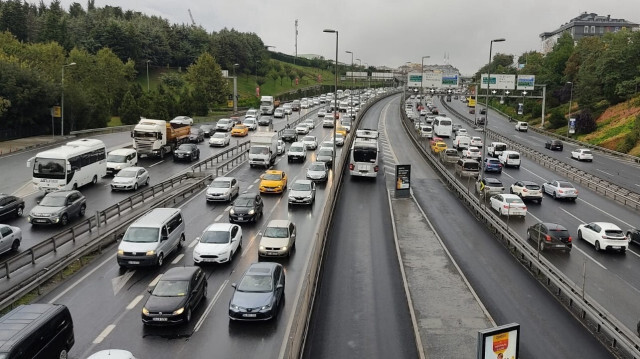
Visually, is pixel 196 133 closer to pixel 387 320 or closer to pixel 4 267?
pixel 4 267

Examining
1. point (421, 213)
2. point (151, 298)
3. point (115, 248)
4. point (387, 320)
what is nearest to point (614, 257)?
point (421, 213)

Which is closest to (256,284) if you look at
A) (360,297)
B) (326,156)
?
(360,297)

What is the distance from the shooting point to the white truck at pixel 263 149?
5044cm

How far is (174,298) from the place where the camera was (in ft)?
61.3

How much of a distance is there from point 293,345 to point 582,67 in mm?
105278

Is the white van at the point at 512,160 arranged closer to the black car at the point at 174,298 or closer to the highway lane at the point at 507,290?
the highway lane at the point at 507,290

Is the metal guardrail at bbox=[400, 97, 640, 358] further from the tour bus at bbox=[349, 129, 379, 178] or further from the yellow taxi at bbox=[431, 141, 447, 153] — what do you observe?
the yellow taxi at bbox=[431, 141, 447, 153]

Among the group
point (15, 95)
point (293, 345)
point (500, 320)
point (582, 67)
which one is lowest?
point (500, 320)

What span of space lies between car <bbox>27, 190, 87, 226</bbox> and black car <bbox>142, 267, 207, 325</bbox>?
13.4 metres

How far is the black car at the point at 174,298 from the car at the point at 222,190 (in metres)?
16.6

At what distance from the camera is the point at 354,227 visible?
1309 inches

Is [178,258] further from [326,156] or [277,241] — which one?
[326,156]

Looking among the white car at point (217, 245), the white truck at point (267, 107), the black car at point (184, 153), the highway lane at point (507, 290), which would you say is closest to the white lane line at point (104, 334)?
the white car at point (217, 245)

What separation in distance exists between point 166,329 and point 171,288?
1391mm
